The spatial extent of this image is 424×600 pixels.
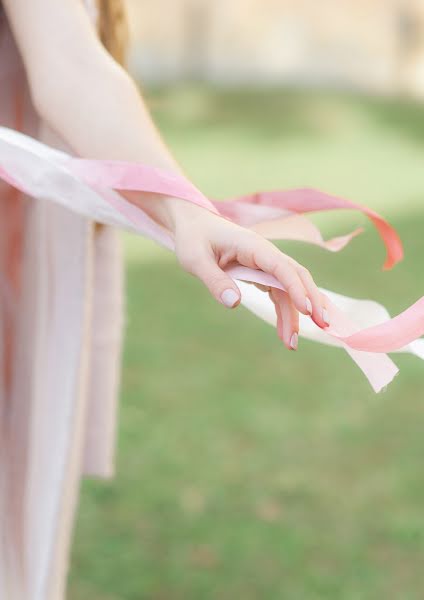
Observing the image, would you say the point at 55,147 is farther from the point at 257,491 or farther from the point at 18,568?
the point at 257,491

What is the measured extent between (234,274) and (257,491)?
Result: 5.13ft

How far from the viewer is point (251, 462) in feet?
8.18

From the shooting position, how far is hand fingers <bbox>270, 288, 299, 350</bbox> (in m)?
0.85

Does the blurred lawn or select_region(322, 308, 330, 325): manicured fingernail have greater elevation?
select_region(322, 308, 330, 325): manicured fingernail

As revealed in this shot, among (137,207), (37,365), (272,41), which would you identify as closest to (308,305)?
(137,207)

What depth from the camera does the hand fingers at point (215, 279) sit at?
32.6 inches

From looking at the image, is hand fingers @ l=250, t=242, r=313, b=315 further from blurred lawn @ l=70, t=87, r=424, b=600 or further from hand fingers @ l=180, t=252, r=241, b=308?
blurred lawn @ l=70, t=87, r=424, b=600

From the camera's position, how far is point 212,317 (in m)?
3.72

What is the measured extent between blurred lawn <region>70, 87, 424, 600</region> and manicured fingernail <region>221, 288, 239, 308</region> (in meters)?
1.25

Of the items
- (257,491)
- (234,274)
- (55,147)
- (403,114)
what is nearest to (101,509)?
(257,491)

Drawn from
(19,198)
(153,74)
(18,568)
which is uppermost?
(19,198)

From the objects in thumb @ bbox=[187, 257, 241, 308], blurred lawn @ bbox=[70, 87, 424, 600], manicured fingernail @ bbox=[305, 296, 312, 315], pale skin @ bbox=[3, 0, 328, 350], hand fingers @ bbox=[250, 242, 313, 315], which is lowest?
blurred lawn @ bbox=[70, 87, 424, 600]

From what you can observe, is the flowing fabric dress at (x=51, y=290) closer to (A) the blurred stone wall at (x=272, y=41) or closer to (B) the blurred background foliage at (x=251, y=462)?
(B) the blurred background foliage at (x=251, y=462)

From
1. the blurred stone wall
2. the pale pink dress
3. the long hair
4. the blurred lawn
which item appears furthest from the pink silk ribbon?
the blurred stone wall
